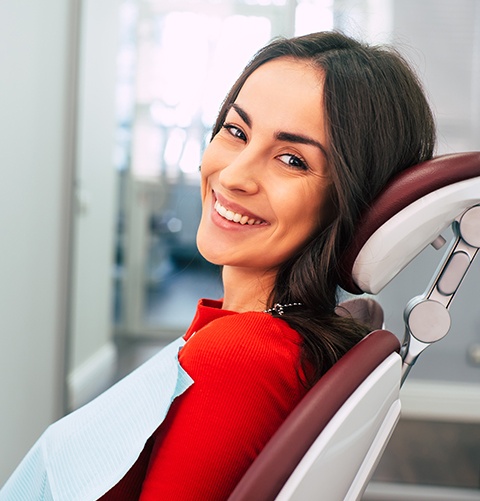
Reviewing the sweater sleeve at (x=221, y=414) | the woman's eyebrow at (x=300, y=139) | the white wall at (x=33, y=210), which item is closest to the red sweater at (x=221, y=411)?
the sweater sleeve at (x=221, y=414)

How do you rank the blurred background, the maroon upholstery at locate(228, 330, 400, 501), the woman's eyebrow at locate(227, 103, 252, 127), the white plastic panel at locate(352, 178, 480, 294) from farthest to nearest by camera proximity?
the blurred background
the woman's eyebrow at locate(227, 103, 252, 127)
the white plastic panel at locate(352, 178, 480, 294)
the maroon upholstery at locate(228, 330, 400, 501)

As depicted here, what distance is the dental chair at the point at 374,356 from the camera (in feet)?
2.34

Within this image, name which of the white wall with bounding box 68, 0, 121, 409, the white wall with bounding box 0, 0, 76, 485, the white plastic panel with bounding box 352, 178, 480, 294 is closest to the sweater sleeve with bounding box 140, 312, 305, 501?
the white plastic panel with bounding box 352, 178, 480, 294

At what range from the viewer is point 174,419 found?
0.78 m

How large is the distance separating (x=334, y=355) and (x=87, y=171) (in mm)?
2423

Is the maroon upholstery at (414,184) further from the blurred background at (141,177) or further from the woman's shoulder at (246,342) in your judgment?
the blurred background at (141,177)

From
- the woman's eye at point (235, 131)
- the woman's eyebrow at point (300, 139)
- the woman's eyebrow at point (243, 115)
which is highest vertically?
the woman's eyebrow at point (243, 115)

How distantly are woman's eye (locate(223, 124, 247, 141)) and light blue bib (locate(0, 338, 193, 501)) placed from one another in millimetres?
348

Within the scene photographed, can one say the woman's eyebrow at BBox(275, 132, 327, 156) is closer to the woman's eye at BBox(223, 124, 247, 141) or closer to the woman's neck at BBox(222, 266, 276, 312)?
the woman's eye at BBox(223, 124, 247, 141)

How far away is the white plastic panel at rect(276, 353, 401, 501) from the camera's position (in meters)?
0.72

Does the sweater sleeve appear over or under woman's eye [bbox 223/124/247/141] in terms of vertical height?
under

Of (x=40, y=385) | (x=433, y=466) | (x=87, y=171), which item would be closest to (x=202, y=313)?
(x=40, y=385)

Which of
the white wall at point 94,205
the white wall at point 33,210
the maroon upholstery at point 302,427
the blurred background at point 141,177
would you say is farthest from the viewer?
the white wall at point 94,205

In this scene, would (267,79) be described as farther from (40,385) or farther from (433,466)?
(433,466)
